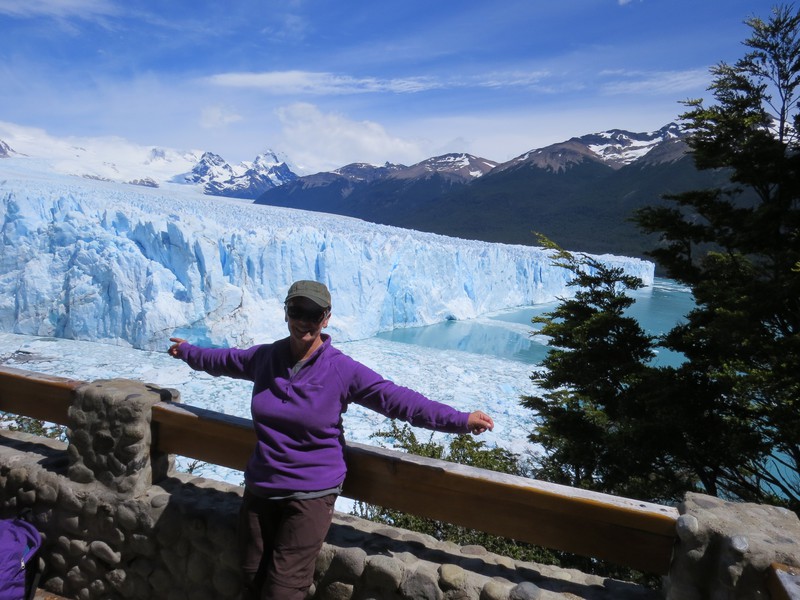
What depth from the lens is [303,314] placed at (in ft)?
5.81

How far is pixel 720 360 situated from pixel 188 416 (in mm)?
5635

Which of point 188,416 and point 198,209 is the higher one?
point 198,209

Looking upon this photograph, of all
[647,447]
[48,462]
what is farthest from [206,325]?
[48,462]

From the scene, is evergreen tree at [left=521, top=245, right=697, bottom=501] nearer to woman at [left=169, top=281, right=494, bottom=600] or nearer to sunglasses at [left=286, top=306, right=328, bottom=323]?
woman at [left=169, top=281, right=494, bottom=600]

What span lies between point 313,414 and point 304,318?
0.31 metres

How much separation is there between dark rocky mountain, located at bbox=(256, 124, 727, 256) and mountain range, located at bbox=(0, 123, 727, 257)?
20 cm

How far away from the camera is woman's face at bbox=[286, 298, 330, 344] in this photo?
1.77 meters

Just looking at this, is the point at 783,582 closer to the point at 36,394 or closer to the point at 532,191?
the point at 36,394

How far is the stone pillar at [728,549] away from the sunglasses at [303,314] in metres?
1.22

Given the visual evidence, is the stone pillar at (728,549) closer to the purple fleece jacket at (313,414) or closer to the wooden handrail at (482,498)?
the wooden handrail at (482,498)

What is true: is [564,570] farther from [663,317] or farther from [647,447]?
[663,317]

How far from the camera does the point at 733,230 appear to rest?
6.92m

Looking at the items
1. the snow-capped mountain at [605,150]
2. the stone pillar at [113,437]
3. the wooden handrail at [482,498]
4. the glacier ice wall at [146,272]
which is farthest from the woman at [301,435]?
the snow-capped mountain at [605,150]

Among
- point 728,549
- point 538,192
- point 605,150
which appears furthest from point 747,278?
point 605,150
